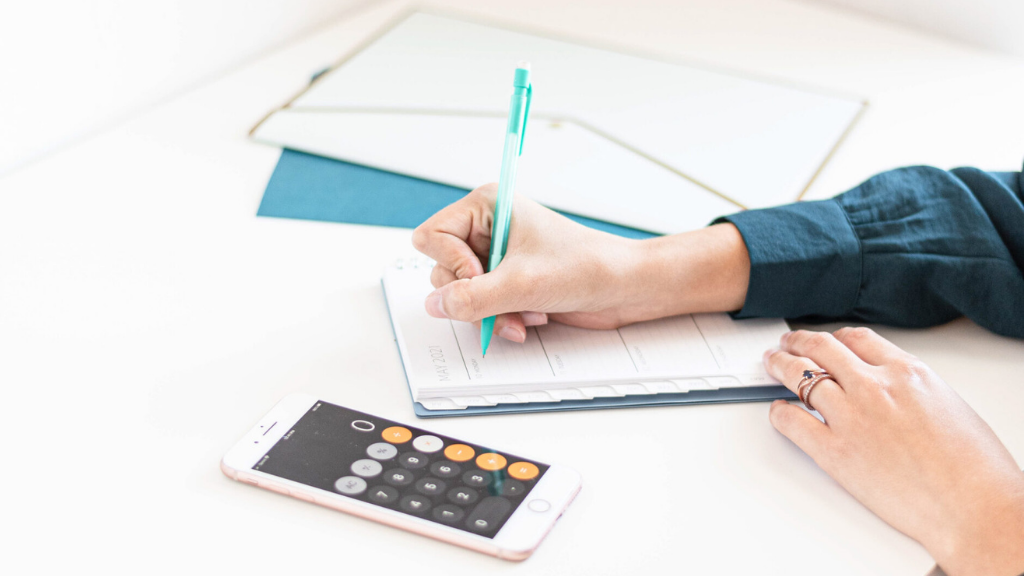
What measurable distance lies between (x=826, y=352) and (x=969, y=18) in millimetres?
889

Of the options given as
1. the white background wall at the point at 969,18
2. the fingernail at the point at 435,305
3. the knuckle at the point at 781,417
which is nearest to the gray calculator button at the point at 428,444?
the fingernail at the point at 435,305

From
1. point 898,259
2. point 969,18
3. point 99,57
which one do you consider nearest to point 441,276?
point 898,259

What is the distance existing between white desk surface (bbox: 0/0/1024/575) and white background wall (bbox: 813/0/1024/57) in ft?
1.02

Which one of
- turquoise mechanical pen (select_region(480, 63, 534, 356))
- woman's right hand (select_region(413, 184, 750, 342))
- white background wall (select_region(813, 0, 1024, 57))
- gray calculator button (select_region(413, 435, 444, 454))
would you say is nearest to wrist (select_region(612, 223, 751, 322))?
woman's right hand (select_region(413, 184, 750, 342))

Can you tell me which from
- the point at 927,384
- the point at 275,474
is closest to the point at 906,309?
the point at 927,384

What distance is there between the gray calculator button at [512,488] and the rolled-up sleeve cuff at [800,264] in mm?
279

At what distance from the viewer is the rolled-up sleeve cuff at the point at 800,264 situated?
0.69 metres

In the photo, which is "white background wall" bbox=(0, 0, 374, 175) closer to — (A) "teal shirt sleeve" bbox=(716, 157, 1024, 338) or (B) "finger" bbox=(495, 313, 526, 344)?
(B) "finger" bbox=(495, 313, 526, 344)

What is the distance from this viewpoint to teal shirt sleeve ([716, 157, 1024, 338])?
2.27 feet

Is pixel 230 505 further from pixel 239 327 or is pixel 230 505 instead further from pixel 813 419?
pixel 813 419

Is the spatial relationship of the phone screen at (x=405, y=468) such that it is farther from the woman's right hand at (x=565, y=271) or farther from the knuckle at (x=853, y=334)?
the knuckle at (x=853, y=334)

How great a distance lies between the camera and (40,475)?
51 cm

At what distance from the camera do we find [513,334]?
64 cm

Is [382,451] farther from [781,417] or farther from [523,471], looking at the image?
[781,417]
